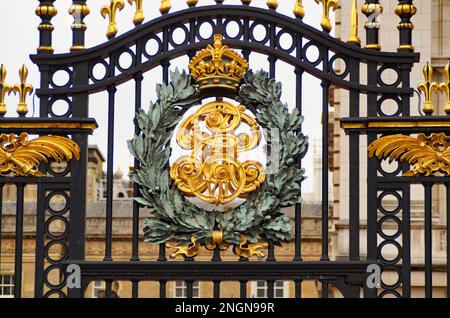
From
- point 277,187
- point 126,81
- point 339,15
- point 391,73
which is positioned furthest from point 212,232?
point 339,15

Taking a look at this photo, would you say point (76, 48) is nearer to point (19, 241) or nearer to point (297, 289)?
point (19, 241)

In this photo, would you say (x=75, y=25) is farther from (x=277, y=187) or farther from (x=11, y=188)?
(x=11, y=188)

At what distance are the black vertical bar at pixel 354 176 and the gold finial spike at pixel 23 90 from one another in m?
3.46

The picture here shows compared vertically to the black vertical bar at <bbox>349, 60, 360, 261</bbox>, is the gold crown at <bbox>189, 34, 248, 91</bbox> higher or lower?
higher

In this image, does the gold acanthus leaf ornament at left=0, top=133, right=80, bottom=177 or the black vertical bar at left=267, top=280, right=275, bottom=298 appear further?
the gold acanthus leaf ornament at left=0, top=133, right=80, bottom=177

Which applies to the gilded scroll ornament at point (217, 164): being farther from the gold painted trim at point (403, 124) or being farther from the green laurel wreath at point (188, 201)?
the gold painted trim at point (403, 124)

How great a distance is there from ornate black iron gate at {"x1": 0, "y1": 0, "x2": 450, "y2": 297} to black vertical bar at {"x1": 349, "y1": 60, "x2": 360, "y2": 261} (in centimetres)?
1

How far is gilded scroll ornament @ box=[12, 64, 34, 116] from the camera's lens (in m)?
17.4

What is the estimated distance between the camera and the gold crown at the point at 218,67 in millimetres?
17438

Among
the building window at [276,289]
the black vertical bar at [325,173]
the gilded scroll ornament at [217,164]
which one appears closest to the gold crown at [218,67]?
the gilded scroll ornament at [217,164]

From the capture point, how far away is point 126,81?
17.7 metres

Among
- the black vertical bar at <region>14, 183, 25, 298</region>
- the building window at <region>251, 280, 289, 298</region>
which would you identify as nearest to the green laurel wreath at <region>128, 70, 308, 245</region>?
the black vertical bar at <region>14, 183, 25, 298</region>

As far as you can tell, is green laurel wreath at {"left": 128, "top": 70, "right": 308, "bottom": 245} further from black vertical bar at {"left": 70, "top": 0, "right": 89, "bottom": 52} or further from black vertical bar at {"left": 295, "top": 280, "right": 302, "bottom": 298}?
black vertical bar at {"left": 70, "top": 0, "right": 89, "bottom": 52}

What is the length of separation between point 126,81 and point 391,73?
729 centimetres
